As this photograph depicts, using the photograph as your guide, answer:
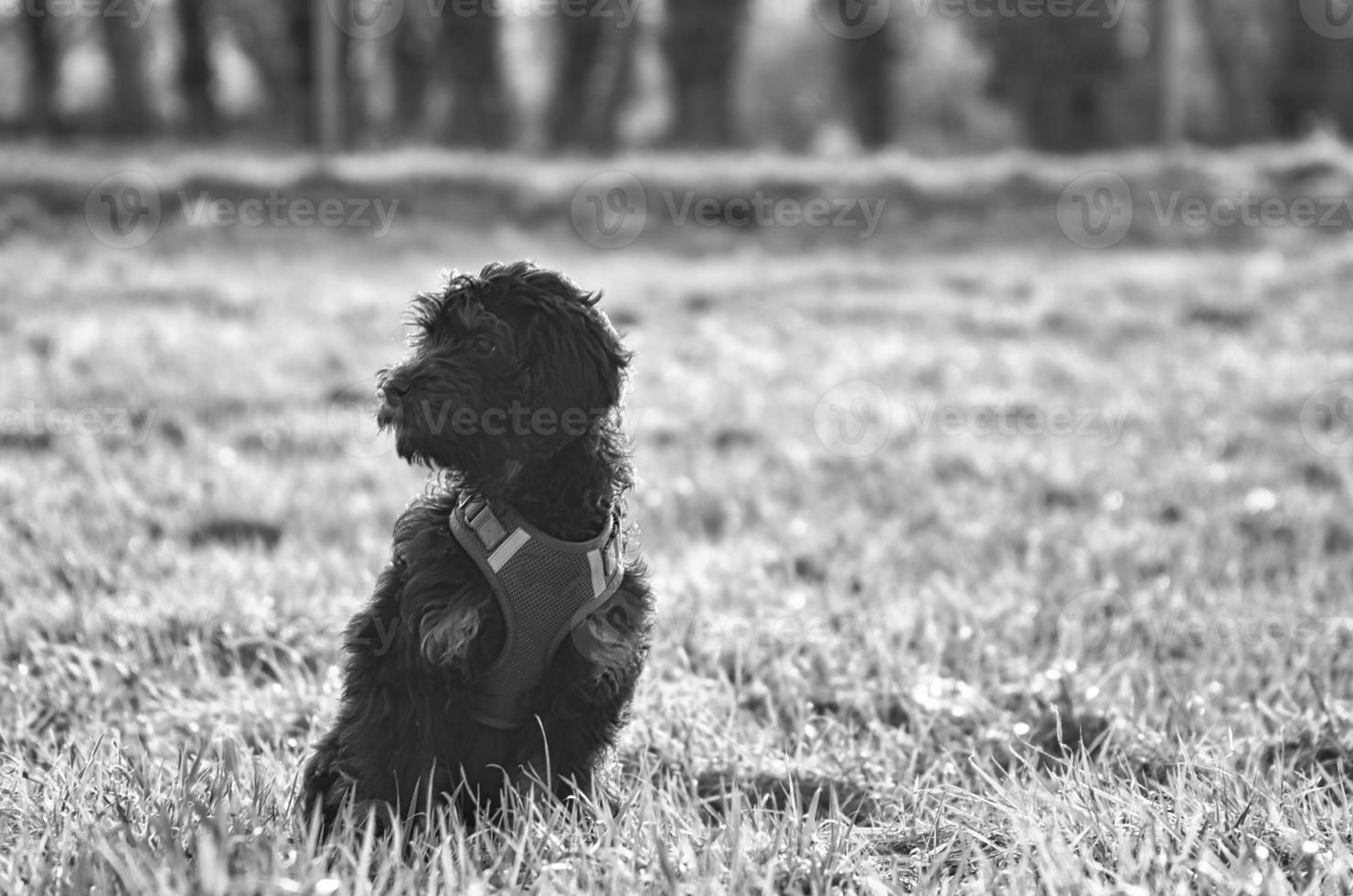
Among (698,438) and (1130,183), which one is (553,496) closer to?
(698,438)

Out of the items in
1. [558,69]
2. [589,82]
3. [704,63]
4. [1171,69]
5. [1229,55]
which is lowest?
[1171,69]

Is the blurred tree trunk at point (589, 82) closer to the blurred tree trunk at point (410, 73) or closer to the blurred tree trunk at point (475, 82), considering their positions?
the blurred tree trunk at point (475, 82)

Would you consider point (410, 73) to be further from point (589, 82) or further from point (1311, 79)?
point (1311, 79)

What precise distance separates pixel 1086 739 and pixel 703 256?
36.1ft

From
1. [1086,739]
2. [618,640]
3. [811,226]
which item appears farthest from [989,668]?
[811,226]

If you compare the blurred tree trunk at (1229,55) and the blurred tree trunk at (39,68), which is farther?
the blurred tree trunk at (1229,55)

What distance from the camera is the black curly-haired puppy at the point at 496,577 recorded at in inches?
122

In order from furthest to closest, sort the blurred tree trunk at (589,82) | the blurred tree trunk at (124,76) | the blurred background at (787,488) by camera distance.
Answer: the blurred tree trunk at (589,82)
the blurred tree trunk at (124,76)
the blurred background at (787,488)

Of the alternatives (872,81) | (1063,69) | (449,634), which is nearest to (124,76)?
(872,81)

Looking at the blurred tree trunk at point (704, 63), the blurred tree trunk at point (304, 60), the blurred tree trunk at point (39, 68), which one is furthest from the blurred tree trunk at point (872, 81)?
the blurred tree trunk at point (39, 68)

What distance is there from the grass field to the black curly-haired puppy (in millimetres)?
196

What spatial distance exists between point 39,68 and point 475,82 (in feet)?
26.2

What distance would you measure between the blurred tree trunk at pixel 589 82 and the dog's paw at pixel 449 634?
874 inches

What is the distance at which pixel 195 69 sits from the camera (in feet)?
82.1
